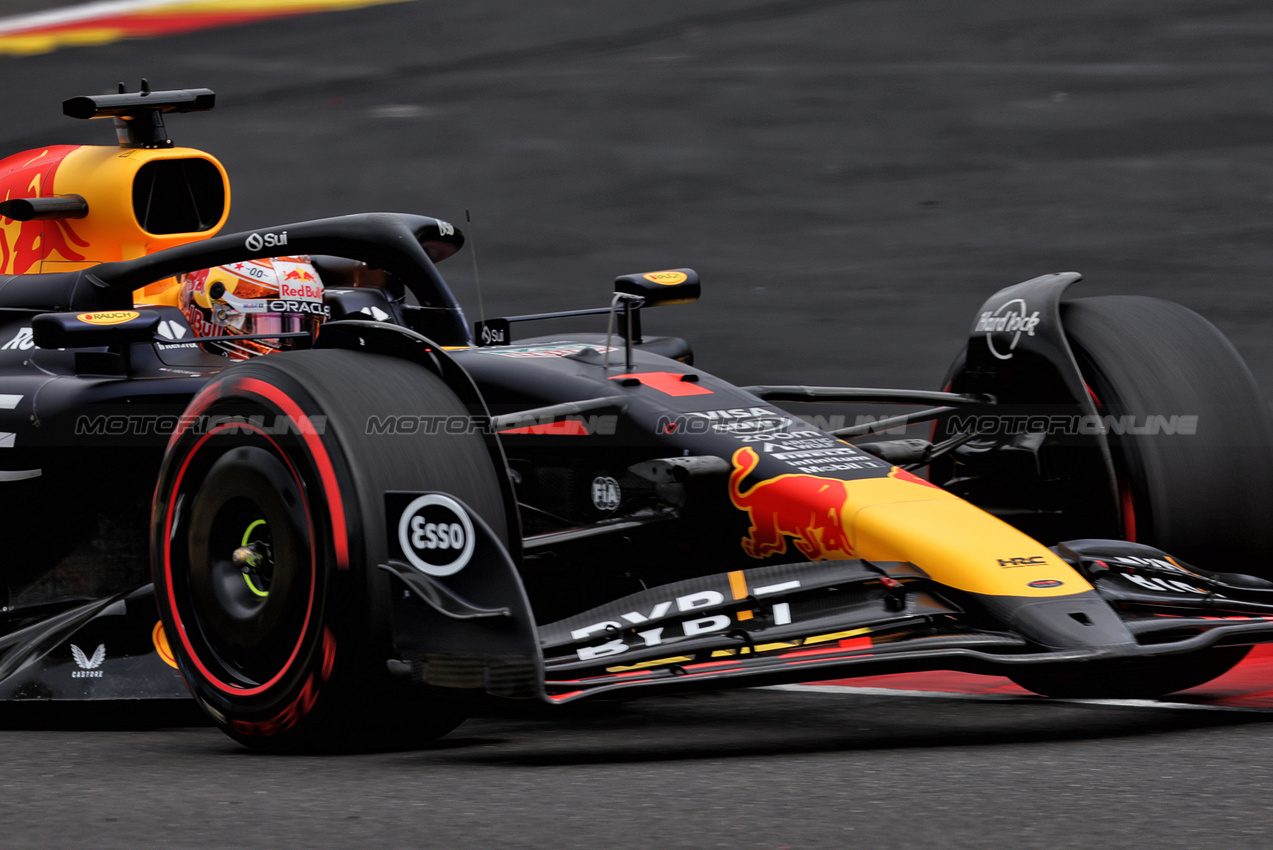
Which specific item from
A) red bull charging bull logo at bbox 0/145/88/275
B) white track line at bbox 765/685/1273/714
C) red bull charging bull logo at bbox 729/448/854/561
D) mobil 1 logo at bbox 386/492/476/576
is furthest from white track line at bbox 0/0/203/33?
mobil 1 logo at bbox 386/492/476/576

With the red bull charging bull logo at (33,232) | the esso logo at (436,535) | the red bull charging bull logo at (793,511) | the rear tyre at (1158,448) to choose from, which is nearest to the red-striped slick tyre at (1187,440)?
the rear tyre at (1158,448)

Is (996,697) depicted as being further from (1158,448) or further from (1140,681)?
(1158,448)

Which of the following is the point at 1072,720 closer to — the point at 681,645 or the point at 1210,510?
the point at 1210,510

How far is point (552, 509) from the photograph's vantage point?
17.4ft

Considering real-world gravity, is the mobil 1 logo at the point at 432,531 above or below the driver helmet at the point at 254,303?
below

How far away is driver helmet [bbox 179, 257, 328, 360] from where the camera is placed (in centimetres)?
639

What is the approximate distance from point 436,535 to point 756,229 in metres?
9.54

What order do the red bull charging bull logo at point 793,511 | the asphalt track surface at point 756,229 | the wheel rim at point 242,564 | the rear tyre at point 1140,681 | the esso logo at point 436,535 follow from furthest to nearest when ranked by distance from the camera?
the rear tyre at point 1140,681 → the red bull charging bull logo at point 793,511 → the wheel rim at point 242,564 → the esso logo at point 436,535 → the asphalt track surface at point 756,229

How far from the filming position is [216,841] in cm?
332

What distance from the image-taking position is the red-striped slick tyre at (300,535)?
14.0 ft

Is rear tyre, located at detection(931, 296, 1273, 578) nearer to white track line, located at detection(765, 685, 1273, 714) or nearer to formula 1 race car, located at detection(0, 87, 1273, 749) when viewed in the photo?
formula 1 race car, located at detection(0, 87, 1273, 749)

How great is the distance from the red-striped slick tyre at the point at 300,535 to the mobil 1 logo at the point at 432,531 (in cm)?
6

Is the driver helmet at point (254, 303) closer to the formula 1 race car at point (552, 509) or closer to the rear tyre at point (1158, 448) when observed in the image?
the formula 1 race car at point (552, 509)

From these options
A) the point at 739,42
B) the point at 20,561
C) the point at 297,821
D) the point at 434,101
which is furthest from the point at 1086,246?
the point at 297,821
